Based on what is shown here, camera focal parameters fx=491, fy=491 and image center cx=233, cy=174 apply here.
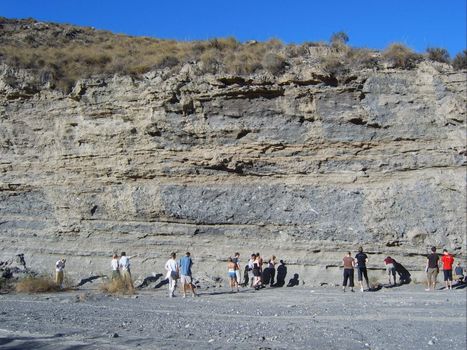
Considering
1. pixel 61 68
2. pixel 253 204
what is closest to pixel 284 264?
pixel 253 204

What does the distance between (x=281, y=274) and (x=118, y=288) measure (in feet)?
15.7

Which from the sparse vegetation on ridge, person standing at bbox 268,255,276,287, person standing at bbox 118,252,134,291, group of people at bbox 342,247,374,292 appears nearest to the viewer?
group of people at bbox 342,247,374,292

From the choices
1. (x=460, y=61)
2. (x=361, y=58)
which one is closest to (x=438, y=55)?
(x=460, y=61)

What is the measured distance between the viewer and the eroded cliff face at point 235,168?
14320 millimetres

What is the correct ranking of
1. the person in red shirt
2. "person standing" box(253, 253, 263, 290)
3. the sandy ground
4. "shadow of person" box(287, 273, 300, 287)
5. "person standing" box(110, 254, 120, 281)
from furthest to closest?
"shadow of person" box(287, 273, 300, 287) → "person standing" box(253, 253, 263, 290) → "person standing" box(110, 254, 120, 281) → the person in red shirt → the sandy ground

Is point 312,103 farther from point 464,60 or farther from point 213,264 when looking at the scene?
point 213,264

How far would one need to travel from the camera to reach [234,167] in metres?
15.7

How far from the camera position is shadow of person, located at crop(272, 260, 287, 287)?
14648 mm

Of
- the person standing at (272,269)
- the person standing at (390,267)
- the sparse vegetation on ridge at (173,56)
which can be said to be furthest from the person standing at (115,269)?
the person standing at (390,267)

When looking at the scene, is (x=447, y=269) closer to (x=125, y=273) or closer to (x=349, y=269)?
(x=349, y=269)

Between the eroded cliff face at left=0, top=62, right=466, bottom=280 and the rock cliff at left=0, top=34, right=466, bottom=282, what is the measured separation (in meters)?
0.04

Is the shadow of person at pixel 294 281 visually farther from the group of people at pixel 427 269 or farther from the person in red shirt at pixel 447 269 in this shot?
the person in red shirt at pixel 447 269

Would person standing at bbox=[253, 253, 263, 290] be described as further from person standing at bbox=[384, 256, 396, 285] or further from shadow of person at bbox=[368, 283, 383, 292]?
person standing at bbox=[384, 256, 396, 285]

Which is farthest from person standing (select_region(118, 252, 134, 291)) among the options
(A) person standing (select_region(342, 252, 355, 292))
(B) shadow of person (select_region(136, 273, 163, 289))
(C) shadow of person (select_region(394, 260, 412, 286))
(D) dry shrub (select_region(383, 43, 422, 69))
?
(D) dry shrub (select_region(383, 43, 422, 69))
